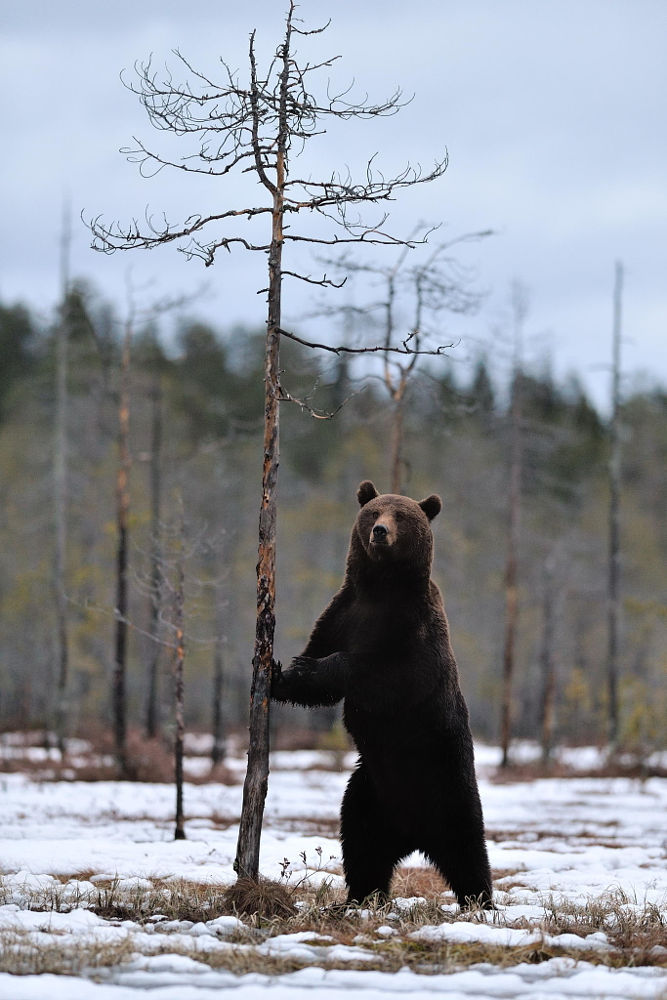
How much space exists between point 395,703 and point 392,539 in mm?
1058

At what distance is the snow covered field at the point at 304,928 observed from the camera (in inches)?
207

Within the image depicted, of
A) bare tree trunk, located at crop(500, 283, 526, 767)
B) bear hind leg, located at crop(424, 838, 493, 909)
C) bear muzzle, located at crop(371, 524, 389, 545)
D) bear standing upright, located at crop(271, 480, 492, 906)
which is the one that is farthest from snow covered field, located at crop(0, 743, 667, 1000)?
bare tree trunk, located at crop(500, 283, 526, 767)

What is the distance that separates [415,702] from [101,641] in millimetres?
32650

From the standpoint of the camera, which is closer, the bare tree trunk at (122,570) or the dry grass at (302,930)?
the dry grass at (302,930)

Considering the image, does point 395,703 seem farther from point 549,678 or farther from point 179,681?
point 549,678

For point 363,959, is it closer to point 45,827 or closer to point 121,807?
point 45,827

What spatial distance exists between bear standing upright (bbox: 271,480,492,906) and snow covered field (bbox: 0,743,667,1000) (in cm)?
42

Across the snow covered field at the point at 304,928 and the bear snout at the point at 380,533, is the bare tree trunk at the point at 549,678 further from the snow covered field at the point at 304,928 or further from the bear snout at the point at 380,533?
the bear snout at the point at 380,533

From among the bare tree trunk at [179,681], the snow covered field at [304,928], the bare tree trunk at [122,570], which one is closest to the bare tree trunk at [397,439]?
the bare tree trunk at [122,570]

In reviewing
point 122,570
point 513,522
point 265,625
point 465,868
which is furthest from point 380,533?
point 513,522

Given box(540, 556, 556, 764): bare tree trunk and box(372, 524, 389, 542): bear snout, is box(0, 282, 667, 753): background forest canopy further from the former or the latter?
box(372, 524, 389, 542): bear snout

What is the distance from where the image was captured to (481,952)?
5.93 meters

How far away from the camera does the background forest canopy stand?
1227 inches

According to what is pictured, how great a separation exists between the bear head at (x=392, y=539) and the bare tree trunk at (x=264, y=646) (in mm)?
602
